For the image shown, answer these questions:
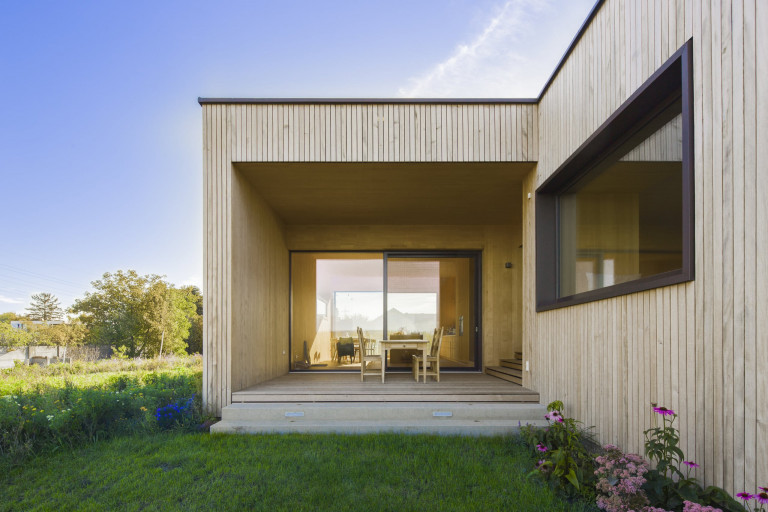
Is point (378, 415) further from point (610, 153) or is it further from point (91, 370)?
point (91, 370)

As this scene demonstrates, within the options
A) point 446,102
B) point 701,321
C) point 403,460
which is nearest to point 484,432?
point 403,460

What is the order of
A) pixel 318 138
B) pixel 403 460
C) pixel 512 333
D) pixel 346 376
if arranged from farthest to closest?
pixel 512 333, pixel 346 376, pixel 318 138, pixel 403 460

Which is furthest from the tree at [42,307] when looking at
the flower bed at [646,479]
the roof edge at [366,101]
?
the flower bed at [646,479]

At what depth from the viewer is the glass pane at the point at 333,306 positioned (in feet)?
28.0

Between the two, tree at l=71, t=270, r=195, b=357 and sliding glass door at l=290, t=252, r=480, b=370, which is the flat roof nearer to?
sliding glass door at l=290, t=252, r=480, b=370

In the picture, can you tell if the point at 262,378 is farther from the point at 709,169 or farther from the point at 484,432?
the point at 709,169

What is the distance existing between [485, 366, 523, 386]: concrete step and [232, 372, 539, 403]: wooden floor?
14cm

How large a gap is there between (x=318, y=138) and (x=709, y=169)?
4069mm

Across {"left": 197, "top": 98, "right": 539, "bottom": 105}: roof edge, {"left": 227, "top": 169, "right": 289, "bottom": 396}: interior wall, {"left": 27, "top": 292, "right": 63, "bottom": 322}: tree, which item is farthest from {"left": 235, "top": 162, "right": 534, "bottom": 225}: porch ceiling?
{"left": 27, "top": 292, "right": 63, "bottom": 322}: tree

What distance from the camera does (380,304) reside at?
336 inches

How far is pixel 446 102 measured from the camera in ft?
17.9

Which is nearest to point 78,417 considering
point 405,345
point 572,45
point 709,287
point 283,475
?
point 283,475

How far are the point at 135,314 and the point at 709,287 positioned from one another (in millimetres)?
23453

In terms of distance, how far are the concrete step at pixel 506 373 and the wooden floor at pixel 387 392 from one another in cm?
14
